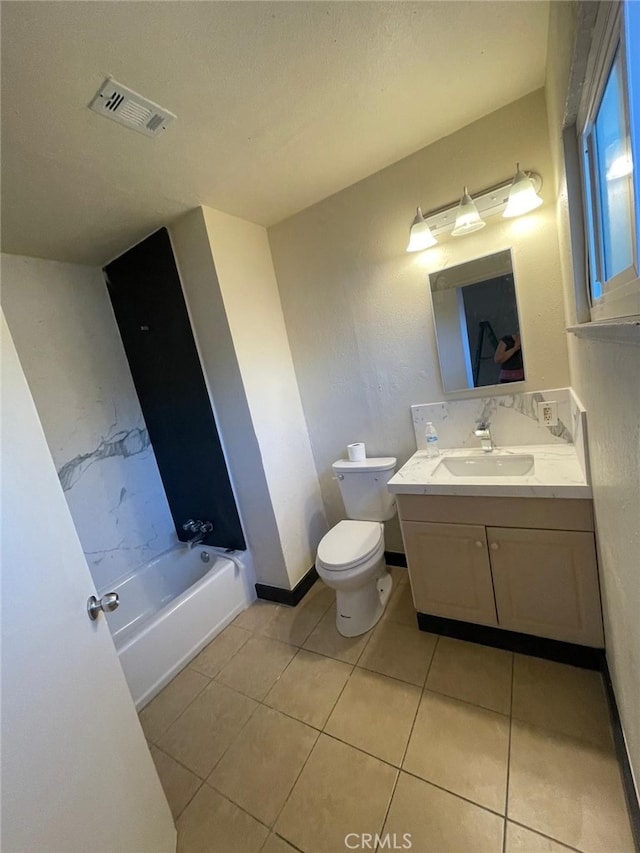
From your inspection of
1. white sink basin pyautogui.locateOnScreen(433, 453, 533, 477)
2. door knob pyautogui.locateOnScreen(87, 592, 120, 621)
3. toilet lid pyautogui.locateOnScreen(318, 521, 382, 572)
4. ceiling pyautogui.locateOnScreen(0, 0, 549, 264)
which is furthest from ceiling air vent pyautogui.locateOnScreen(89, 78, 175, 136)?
toilet lid pyautogui.locateOnScreen(318, 521, 382, 572)

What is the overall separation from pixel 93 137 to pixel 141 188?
32cm

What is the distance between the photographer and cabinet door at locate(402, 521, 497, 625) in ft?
4.74

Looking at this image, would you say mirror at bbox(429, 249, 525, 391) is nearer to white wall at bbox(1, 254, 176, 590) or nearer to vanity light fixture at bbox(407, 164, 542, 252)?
vanity light fixture at bbox(407, 164, 542, 252)

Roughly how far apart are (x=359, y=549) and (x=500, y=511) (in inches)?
27.6

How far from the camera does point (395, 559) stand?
2.21 m

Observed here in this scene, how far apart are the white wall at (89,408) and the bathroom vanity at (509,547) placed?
1744mm

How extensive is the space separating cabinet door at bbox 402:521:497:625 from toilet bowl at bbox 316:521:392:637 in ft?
0.73

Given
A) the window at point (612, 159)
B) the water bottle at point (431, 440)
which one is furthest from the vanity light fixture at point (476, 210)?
the water bottle at point (431, 440)

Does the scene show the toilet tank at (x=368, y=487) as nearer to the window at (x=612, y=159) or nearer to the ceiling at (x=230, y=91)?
the window at (x=612, y=159)

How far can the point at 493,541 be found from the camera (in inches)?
54.7

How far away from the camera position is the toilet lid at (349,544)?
1.66 meters

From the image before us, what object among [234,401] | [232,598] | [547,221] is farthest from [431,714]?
[547,221]

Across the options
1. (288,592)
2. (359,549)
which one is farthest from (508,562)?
(288,592)

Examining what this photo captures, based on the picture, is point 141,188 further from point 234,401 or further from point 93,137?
point 234,401
